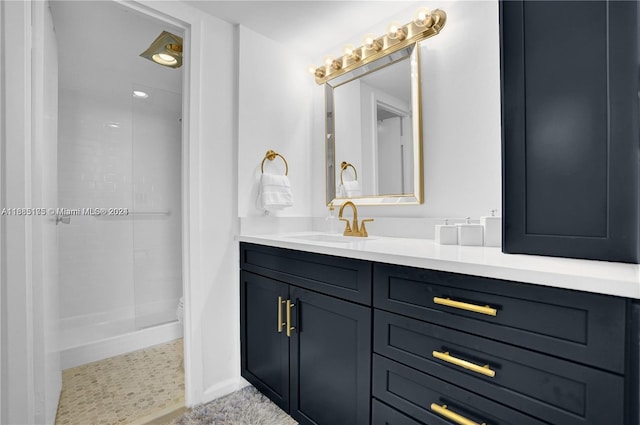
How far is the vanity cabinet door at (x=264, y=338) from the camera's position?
1.65 meters

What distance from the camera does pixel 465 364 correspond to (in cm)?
94

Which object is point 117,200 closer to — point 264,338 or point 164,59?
point 164,59

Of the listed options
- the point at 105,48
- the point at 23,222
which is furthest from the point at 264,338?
the point at 105,48

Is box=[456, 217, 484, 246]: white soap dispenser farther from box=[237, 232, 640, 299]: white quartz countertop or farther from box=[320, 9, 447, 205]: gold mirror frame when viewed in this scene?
box=[320, 9, 447, 205]: gold mirror frame

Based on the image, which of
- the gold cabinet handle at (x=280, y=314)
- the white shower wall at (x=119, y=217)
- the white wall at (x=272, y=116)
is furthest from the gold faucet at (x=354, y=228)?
the white shower wall at (x=119, y=217)

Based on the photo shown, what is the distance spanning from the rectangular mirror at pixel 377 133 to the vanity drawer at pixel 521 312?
836 mm

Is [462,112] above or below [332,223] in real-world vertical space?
above

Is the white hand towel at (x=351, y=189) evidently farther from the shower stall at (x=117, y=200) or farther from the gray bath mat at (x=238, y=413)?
the shower stall at (x=117, y=200)

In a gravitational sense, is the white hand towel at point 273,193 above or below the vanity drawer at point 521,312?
above

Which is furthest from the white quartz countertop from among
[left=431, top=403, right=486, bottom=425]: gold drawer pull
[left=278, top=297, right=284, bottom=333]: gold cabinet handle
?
[left=278, top=297, right=284, bottom=333]: gold cabinet handle

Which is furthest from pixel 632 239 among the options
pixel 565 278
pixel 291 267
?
pixel 291 267

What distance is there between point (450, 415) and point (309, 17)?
2.06 meters

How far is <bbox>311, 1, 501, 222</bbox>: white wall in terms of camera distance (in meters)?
1.54

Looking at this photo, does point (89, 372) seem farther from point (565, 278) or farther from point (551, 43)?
point (551, 43)
